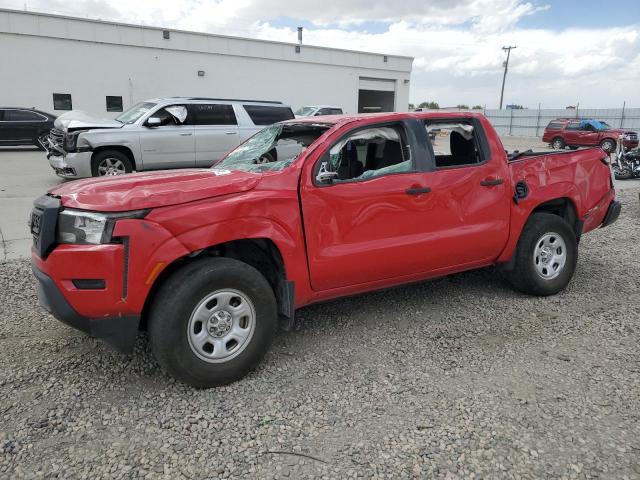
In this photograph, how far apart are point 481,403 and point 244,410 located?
1407mm

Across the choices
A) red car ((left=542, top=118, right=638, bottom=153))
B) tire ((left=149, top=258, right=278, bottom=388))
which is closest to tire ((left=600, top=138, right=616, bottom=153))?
red car ((left=542, top=118, right=638, bottom=153))

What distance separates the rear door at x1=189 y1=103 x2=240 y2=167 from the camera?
1119 centimetres

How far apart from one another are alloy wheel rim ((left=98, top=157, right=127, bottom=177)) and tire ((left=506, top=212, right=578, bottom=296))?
8273mm

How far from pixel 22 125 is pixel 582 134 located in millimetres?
24462

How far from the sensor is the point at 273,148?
4.40m

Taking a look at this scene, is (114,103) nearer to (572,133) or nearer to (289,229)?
(572,133)

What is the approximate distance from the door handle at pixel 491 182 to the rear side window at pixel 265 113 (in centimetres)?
820

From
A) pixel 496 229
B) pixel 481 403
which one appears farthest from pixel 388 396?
pixel 496 229

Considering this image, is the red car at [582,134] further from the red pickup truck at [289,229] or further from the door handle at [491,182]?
the door handle at [491,182]

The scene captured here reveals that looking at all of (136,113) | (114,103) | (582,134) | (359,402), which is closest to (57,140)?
(136,113)

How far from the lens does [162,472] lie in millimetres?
2510

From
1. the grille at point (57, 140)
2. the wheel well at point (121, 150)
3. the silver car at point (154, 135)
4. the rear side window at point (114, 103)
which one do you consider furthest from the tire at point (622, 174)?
the rear side window at point (114, 103)

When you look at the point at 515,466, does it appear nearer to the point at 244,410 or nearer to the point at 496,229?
the point at 244,410

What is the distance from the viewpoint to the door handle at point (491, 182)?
4301mm
